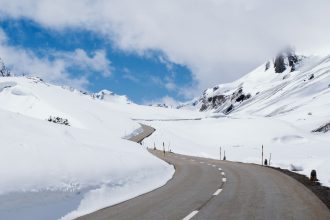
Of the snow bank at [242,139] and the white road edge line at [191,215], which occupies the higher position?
the snow bank at [242,139]

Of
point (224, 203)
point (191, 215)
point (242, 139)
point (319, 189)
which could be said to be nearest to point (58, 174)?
point (191, 215)

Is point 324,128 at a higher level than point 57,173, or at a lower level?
higher

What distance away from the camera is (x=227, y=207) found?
14.0 meters

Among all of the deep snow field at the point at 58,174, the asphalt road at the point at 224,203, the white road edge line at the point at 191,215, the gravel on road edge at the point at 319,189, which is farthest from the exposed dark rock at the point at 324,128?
the white road edge line at the point at 191,215

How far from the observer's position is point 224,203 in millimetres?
14812

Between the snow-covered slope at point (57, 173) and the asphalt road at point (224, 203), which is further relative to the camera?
the asphalt road at point (224, 203)

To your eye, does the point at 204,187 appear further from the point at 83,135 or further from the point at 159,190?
the point at 83,135

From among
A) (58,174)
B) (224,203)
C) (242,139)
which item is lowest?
(224,203)

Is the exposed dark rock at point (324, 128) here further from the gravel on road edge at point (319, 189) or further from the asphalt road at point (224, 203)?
the asphalt road at point (224, 203)

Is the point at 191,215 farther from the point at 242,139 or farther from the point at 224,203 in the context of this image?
the point at 242,139

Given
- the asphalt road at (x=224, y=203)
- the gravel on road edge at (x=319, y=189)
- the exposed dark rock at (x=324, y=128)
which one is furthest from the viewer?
the exposed dark rock at (x=324, y=128)

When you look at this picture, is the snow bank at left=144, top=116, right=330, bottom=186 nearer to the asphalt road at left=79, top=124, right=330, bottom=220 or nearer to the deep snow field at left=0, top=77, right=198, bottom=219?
the asphalt road at left=79, top=124, right=330, bottom=220

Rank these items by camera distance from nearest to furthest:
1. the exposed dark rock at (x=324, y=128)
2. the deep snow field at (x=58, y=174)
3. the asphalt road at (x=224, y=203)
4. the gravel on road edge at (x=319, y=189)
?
the deep snow field at (x=58, y=174)
the asphalt road at (x=224, y=203)
the gravel on road edge at (x=319, y=189)
the exposed dark rock at (x=324, y=128)

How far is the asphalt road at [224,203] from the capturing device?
41.5 ft
